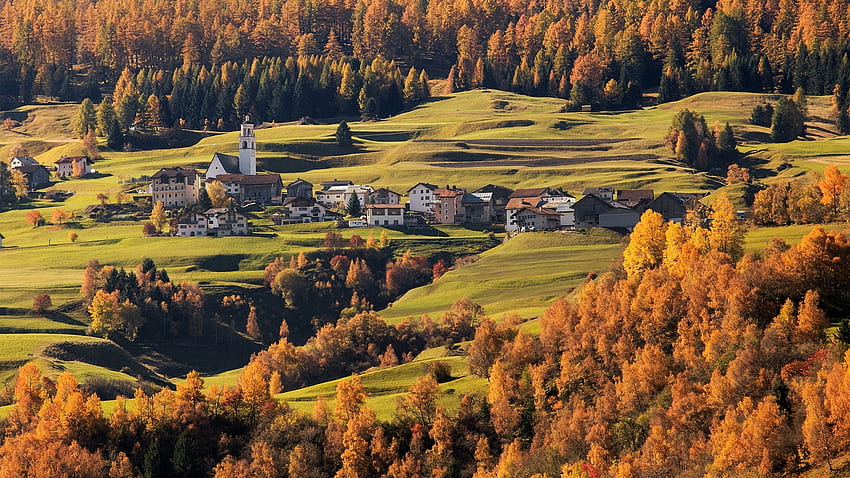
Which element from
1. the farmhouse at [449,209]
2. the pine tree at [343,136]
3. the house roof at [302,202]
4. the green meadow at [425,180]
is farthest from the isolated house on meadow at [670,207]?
the pine tree at [343,136]

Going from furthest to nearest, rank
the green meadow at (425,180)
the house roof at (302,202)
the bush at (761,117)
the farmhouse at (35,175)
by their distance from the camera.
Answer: the bush at (761,117) < the farmhouse at (35,175) < the house roof at (302,202) < the green meadow at (425,180)

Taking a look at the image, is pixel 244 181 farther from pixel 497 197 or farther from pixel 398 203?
pixel 497 197

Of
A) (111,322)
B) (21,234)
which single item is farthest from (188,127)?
(111,322)

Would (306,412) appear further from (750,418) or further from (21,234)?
(21,234)

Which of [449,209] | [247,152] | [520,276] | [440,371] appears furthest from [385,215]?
[440,371]

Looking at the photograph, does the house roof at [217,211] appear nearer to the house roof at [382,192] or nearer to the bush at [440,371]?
the house roof at [382,192]
